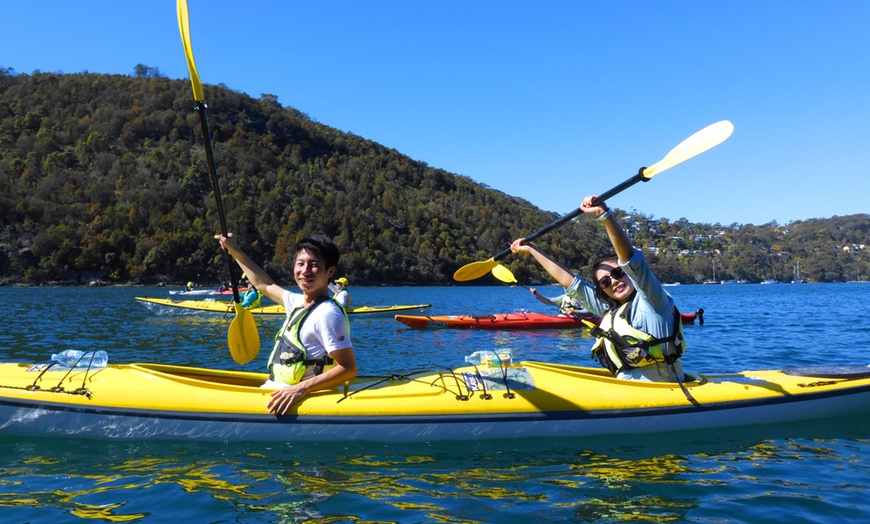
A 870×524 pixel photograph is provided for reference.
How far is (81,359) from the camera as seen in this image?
15.7ft

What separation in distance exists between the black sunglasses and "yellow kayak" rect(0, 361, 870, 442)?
790mm

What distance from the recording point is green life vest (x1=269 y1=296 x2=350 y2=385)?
157 inches

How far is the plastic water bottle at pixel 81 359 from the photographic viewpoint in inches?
188

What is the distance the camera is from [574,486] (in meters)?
3.73

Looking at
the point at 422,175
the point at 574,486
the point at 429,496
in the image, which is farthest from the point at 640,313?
the point at 422,175

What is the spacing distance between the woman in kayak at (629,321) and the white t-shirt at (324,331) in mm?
1781

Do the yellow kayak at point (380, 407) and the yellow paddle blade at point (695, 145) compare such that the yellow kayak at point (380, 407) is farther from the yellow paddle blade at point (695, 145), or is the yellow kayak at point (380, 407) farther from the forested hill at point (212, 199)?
the forested hill at point (212, 199)

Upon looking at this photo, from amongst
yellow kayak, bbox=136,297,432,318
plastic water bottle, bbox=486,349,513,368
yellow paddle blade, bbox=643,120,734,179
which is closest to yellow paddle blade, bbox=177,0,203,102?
plastic water bottle, bbox=486,349,513,368

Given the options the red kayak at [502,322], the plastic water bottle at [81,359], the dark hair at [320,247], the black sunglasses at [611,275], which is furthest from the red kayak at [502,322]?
the dark hair at [320,247]

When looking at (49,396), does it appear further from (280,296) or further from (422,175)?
(422,175)

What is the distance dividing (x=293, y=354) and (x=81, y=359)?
2.00m

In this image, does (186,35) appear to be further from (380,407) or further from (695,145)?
(695,145)

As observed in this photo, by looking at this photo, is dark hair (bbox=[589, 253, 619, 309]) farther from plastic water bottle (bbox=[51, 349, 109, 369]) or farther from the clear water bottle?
plastic water bottle (bbox=[51, 349, 109, 369])

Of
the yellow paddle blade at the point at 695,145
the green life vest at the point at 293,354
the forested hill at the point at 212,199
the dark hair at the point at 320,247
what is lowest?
the green life vest at the point at 293,354
